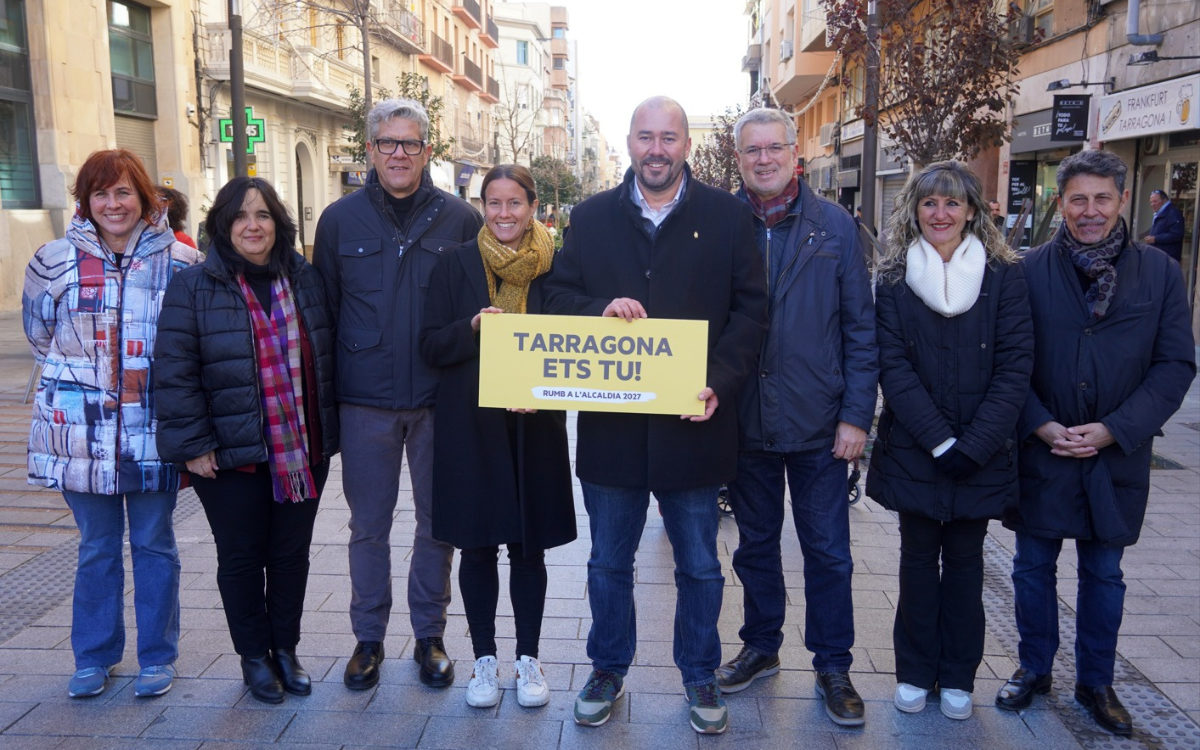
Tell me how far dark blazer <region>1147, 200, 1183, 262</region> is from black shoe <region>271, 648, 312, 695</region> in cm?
1267

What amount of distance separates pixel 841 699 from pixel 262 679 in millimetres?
2160

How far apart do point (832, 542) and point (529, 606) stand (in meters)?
1.17

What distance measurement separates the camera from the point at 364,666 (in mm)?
3836

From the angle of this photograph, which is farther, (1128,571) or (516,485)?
(1128,571)

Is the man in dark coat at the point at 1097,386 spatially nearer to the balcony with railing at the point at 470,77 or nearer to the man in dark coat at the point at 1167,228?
the man in dark coat at the point at 1167,228

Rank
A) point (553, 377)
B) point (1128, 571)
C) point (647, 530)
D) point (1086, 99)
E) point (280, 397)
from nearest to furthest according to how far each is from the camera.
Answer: point (553, 377) < point (280, 397) < point (1128, 571) < point (647, 530) < point (1086, 99)

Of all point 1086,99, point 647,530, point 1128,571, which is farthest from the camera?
point 1086,99

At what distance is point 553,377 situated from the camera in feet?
11.1

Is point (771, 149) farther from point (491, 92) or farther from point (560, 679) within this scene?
point (491, 92)

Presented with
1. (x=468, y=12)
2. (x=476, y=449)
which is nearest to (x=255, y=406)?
(x=476, y=449)

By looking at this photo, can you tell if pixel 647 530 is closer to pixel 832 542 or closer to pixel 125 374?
pixel 832 542

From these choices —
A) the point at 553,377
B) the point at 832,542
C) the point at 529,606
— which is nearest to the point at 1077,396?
the point at 832,542

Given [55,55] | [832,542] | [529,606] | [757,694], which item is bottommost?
[757,694]

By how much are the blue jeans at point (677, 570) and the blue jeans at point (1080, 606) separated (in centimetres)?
117
